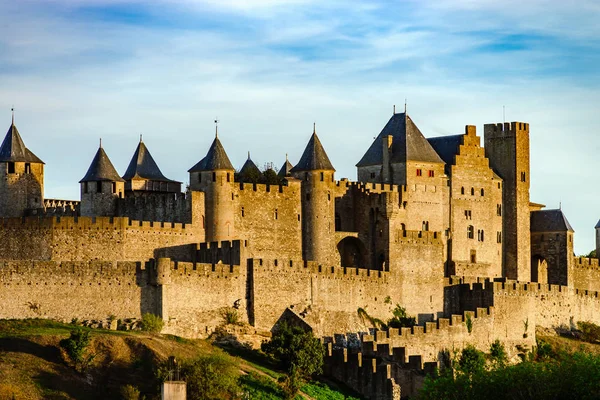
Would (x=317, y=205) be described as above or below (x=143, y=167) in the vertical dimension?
below

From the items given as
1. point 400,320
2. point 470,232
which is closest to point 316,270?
point 400,320

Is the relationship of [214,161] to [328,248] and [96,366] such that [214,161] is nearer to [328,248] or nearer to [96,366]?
[328,248]

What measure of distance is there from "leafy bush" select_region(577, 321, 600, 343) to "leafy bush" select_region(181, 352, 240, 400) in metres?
28.9

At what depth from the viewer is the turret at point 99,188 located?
93.6m

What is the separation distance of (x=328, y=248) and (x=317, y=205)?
7.32 feet

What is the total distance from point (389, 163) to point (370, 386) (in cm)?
2139

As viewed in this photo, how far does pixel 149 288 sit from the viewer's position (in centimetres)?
8381

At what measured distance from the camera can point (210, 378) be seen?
7569cm

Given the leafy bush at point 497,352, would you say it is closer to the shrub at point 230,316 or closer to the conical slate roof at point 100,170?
the shrub at point 230,316

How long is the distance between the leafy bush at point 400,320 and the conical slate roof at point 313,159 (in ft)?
26.7

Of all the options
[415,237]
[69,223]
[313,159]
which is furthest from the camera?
[415,237]

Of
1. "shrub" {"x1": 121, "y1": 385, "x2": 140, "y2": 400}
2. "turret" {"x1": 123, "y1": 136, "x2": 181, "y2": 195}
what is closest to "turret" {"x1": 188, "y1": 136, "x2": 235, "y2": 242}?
"turret" {"x1": 123, "y1": 136, "x2": 181, "y2": 195}

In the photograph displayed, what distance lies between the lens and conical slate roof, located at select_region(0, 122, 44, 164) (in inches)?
3661

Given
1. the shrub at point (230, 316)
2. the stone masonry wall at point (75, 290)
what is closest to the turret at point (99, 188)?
the stone masonry wall at point (75, 290)
